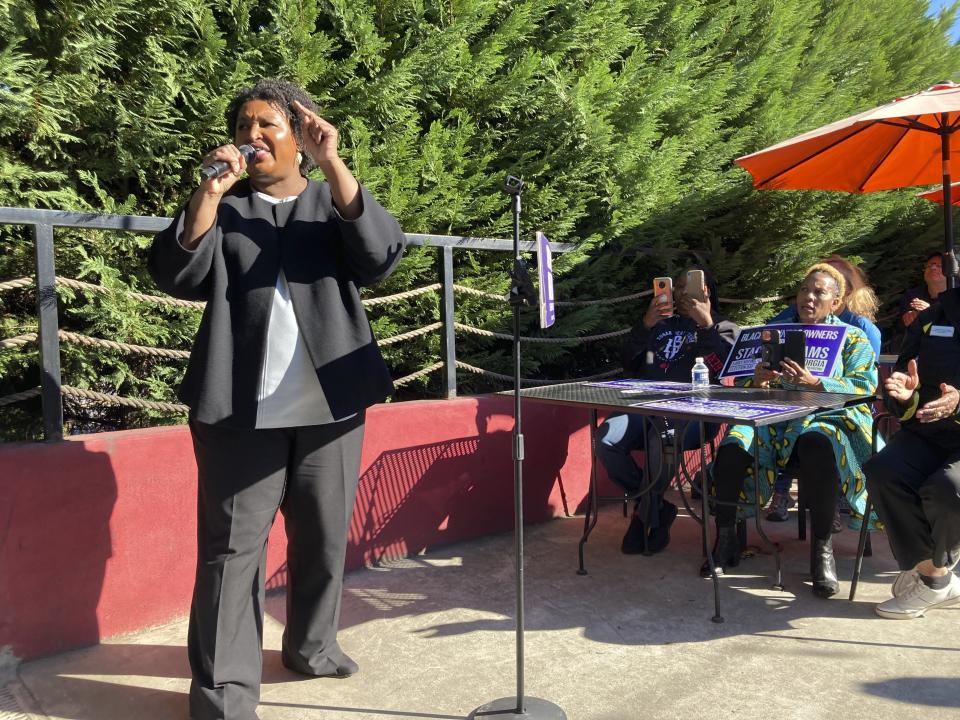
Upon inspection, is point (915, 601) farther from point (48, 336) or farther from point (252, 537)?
point (48, 336)

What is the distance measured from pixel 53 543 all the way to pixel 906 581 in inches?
129

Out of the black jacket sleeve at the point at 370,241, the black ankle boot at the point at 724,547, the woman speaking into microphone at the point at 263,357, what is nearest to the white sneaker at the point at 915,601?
the black ankle boot at the point at 724,547

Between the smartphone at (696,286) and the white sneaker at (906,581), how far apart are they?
165 cm

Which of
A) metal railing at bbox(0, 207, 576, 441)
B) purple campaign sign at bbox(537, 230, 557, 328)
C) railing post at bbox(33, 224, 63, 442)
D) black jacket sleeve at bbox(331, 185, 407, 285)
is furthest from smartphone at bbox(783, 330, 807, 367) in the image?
railing post at bbox(33, 224, 63, 442)

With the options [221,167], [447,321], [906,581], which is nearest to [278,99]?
[221,167]

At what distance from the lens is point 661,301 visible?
163 inches

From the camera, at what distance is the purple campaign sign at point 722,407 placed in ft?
9.45

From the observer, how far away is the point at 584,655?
2906 millimetres

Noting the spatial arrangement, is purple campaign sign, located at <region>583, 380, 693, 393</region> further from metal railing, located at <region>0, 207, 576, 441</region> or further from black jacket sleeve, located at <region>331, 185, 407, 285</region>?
metal railing, located at <region>0, 207, 576, 441</region>

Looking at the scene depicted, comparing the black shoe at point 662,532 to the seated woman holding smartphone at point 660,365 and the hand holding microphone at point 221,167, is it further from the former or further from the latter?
the hand holding microphone at point 221,167

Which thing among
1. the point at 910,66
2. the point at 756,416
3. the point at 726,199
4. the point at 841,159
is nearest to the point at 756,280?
the point at 726,199

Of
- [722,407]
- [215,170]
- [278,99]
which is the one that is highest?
[278,99]

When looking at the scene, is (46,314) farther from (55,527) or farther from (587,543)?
(587,543)

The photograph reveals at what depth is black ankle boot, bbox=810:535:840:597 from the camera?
343 cm
